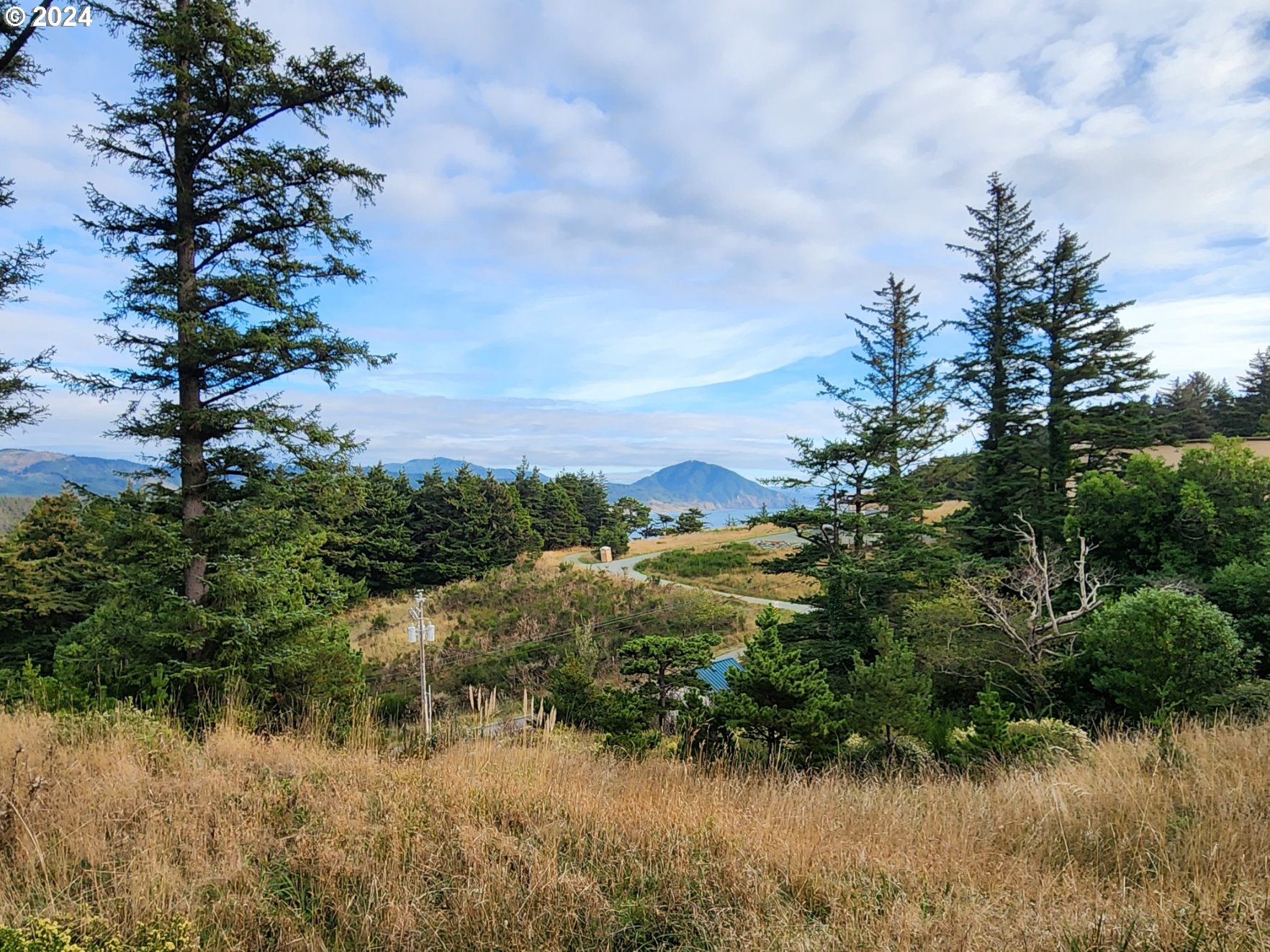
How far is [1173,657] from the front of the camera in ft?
23.5

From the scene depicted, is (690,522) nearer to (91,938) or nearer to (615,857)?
(615,857)

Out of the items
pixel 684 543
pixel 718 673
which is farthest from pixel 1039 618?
pixel 684 543

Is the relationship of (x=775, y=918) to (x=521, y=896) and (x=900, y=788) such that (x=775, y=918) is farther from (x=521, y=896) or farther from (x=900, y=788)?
(x=900, y=788)

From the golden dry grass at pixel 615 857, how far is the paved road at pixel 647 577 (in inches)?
597

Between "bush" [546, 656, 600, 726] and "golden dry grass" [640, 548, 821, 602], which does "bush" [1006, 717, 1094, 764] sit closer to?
"bush" [546, 656, 600, 726]

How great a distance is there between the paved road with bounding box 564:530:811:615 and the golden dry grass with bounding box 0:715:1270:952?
15.2m

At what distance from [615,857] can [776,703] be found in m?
5.15

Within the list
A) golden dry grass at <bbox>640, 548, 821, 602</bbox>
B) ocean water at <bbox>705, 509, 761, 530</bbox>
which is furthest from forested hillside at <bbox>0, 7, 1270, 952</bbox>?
ocean water at <bbox>705, 509, 761, 530</bbox>

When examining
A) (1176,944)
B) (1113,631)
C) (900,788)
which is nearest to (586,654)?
(1113,631)

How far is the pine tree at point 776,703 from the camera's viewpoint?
7.07m

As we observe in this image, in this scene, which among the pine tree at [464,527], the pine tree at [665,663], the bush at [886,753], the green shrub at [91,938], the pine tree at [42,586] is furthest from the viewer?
the pine tree at [464,527]

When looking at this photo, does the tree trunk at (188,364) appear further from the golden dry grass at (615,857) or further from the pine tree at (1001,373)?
the pine tree at (1001,373)

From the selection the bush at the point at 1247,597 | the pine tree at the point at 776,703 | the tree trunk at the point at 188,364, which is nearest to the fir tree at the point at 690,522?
the bush at the point at 1247,597

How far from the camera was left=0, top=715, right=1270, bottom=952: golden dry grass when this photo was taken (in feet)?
7.32
